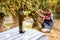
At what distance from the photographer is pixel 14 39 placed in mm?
1430

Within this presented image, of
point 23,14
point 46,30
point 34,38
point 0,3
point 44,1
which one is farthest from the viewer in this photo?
point 46,30

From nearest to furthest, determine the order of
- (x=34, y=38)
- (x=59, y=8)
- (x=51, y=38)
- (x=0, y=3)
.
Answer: (x=0, y=3) → (x=34, y=38) → (x=51, y=38) → (x=59, y=8)

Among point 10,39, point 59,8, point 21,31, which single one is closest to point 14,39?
point 10,39

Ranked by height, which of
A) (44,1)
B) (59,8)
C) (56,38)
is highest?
(44,1)

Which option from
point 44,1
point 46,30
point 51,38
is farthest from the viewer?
point 46,30

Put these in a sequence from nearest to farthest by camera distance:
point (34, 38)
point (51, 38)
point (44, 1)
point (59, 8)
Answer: point (44, 1), point (34, 38), point (51, 38), point (59, 8)

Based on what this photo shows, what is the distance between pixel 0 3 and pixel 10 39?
521 mm

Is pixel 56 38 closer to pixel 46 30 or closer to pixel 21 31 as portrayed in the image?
pixel 46 30

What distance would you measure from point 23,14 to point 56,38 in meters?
1.78

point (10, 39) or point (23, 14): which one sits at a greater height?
point (23, 14)

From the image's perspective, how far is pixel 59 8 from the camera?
5.36 metres

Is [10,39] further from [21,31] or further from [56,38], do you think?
[56,38]

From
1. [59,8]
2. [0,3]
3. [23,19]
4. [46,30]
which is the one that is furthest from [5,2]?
[59,8]

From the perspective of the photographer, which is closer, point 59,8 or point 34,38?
point 34,38
